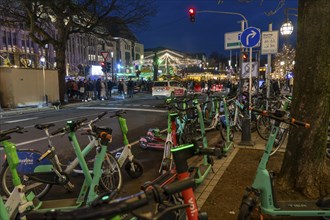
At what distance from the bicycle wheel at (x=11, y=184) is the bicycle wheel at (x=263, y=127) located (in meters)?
5.86

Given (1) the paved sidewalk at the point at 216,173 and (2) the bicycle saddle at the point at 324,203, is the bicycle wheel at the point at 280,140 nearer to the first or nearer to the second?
(1) the paved sidewalk at the point at 216,173

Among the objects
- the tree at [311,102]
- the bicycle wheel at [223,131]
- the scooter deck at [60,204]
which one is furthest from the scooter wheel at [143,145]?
the tree at [311,102]

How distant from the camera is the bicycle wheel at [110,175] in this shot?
16.3 feet

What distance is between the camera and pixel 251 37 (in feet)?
27.8

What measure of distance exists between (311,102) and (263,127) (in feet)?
17.4

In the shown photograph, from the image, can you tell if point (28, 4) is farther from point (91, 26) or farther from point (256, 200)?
point (256, 200)

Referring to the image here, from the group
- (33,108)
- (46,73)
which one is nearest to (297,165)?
(33,108)

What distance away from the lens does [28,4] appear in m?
21.0

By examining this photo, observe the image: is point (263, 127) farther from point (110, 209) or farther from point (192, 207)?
point (110, 209)

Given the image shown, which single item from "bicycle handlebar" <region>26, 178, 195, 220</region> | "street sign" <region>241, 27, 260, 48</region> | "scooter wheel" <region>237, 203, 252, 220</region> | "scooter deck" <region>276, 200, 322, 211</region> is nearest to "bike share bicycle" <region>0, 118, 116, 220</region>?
"scooter wheel" <region>237, 203, 252, 220</region>

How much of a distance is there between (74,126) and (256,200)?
8.63ft

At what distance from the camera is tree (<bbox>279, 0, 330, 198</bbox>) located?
4.04 meters

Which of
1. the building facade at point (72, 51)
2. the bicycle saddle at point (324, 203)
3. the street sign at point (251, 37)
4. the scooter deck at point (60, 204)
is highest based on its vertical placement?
the building facade at point (72, 51)

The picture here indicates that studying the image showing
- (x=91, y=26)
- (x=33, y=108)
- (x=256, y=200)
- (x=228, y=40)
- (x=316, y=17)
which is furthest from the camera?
(x=91, y=26)
